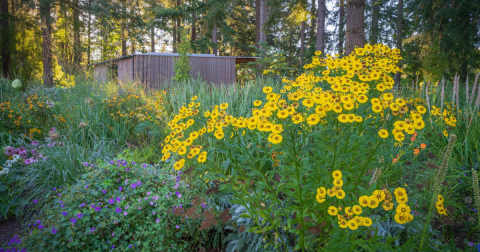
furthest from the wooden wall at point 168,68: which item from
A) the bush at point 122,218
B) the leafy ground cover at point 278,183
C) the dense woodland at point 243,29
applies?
the bush at point 122,218

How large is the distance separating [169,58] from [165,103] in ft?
26.4

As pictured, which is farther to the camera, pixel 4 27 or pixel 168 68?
pixel 4 27

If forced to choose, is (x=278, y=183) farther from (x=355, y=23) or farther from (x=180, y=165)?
(x=355, y=23)

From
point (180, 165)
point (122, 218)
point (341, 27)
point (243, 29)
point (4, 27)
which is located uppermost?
point (243, 29)

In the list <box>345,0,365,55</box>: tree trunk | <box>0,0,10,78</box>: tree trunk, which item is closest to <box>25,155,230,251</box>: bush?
<box>345,0,365,55</box>: tree trunk

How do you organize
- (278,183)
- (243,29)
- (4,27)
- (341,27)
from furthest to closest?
(243,29) < (341,27) < (4,27) < (278,183)

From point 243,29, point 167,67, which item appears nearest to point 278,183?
point 167,67

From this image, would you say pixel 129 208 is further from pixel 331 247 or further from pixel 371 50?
pixel 371 50

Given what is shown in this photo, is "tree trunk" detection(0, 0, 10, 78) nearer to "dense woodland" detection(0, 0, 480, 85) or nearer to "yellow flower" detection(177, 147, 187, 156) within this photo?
"dense woodland" detection(0, 0, 480, 85)

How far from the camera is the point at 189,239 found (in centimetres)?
191

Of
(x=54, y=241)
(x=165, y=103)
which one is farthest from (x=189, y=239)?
(x=165, y=103)

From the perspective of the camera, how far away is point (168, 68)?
1163cm

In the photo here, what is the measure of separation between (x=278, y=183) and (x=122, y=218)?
1045 millimetres

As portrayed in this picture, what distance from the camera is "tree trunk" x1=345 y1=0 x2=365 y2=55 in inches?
196
